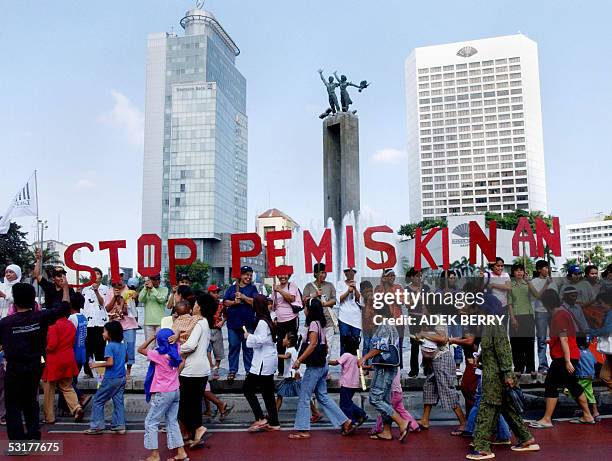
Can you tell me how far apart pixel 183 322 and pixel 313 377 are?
1648 mm

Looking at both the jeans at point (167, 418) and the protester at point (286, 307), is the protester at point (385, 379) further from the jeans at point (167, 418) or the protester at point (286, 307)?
the jeans at point (167, 418)

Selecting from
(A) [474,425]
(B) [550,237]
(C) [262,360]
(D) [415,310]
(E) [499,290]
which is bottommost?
(A) [474,425]

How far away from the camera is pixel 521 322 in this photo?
27.2ft

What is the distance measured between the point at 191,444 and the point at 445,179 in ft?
421

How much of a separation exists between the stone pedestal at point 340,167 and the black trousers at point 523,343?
13.3 meters

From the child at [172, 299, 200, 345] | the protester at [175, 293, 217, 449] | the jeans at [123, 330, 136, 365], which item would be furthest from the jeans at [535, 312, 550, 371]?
the jeans at [123, 330, 136, 365]

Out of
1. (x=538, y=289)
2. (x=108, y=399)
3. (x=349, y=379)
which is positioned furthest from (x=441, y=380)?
(x=108, y=399)

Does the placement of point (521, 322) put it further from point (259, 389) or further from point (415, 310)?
Result: point (259, 389)

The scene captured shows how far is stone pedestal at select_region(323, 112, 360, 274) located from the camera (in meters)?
21.9

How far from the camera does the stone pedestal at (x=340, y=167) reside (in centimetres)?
2186

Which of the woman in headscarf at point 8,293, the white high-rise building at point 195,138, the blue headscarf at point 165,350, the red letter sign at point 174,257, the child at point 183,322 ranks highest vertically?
the white high-rise building at point 195,138

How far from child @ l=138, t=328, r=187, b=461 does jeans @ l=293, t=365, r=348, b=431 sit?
1.42m

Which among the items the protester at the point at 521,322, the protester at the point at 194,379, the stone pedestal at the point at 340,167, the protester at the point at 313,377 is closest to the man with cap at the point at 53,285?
the protester at the point at 194,379

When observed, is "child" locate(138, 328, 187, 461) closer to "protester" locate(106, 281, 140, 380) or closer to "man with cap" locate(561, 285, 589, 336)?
"protester" locate(106, 281, 140, 380)
